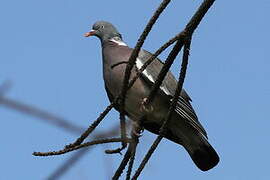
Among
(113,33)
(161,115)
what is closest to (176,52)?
(161,115)

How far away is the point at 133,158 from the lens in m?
2.31

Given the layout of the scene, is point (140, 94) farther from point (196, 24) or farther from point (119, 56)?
point (196, 24)

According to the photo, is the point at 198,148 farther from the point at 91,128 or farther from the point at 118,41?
the point at 91,128

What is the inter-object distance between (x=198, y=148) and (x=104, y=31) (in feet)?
5.64

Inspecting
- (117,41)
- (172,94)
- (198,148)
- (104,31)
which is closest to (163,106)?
(172,94)

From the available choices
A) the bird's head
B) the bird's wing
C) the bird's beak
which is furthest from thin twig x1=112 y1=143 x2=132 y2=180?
the bird's beak

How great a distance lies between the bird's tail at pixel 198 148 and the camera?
475 cm

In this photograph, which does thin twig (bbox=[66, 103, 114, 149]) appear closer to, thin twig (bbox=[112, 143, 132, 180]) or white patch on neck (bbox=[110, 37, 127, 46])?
thin twig (bbox=[112, 143, 132, 180])

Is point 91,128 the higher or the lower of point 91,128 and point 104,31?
the higher

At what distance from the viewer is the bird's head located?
18.9 feet

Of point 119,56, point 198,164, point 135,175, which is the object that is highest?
point 135,175

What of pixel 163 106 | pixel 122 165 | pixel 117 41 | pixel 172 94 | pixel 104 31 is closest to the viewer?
pixel 122 165

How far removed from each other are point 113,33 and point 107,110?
3690 mm

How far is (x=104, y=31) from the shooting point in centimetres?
581
